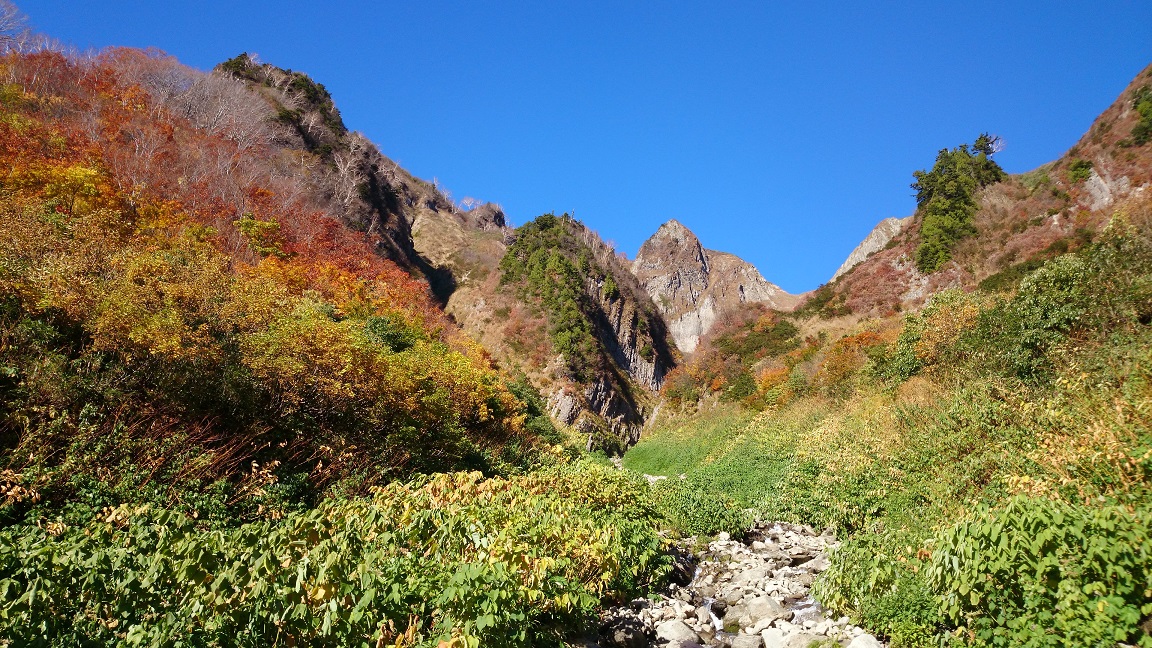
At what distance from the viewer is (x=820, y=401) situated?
854 inches

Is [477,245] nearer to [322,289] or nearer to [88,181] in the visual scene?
[322,289]

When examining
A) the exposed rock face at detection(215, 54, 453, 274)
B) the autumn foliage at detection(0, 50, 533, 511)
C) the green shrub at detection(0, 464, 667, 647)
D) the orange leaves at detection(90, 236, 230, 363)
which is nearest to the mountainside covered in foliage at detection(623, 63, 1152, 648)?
the green shrub at detection(0, 464, 667, 647)

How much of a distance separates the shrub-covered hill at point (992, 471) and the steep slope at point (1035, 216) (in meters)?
14.9

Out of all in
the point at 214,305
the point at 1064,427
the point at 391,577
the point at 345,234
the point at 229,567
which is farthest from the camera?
the point at 345,234

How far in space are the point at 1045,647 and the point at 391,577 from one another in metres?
4.83

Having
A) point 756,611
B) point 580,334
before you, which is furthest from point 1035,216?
point 756,611

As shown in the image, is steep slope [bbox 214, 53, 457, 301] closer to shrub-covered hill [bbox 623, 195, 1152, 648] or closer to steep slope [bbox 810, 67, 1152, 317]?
shrub-covered hill [bbox 623, 195, 1152, 648]

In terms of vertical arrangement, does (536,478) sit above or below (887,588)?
above

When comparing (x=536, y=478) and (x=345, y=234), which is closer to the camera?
(x=536, y=478)

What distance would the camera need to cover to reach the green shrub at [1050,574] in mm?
3855

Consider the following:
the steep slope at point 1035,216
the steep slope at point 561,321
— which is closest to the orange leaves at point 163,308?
the steep slope at point 561,321

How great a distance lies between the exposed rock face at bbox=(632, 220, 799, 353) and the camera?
10006cm

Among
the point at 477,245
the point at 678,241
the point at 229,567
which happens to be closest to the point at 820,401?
the point at 229,567

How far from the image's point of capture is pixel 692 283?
105000 millimetres
